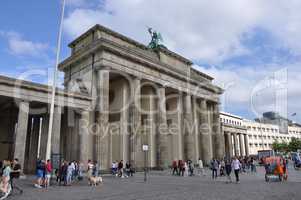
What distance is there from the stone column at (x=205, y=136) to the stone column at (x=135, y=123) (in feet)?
51.7

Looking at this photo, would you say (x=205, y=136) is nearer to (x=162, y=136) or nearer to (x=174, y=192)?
(x=162, y=136)

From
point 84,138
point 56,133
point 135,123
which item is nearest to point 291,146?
point 135,123

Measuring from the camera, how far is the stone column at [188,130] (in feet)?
126

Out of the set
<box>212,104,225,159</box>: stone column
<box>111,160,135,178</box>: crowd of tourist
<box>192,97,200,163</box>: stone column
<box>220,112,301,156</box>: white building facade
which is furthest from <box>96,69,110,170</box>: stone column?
<box>220,112,301,156</box>: white building facade

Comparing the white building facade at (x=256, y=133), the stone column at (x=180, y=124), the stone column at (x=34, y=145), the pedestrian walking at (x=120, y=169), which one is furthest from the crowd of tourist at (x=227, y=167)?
the white building facade at (x=256, y=133)

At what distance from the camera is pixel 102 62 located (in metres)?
28.1

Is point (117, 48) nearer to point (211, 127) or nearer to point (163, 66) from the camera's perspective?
point (163, 66)

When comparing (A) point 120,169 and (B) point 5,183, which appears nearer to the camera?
(B) point 5,183

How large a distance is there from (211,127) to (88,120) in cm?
2592

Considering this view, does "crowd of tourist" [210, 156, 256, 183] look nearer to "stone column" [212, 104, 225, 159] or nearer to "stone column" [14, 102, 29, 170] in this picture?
"stone column" [212, 104, 225, 159]

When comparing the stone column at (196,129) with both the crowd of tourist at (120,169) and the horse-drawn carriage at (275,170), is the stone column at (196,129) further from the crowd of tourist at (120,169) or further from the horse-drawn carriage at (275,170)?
the horse-drawn carriage at (275,170)

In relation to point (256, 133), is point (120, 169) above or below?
below

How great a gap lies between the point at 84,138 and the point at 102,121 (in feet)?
8.06

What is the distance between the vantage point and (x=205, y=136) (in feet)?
143
